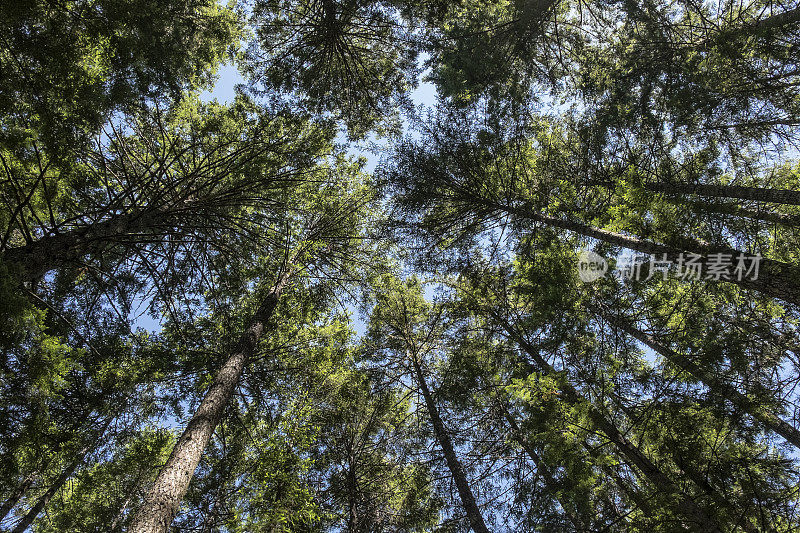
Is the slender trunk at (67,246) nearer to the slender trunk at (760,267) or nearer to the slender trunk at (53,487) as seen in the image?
the slender trunk at (53,487)

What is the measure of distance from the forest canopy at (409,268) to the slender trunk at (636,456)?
5 cm

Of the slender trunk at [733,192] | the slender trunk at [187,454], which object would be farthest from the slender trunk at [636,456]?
the slender trunk at [187,454]

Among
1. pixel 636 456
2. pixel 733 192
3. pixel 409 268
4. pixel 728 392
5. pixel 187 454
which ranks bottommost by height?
pixel 636 456

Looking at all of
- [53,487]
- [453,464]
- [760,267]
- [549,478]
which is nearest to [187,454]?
[453,464]

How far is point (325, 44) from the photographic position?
8898 millimetres

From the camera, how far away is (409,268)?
33.4 feet

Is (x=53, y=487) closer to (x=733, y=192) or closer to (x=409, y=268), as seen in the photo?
(x=409, y=268)

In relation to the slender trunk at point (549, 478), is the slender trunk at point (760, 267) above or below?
above

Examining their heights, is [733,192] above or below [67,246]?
above

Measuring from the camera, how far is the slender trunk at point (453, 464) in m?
7.29

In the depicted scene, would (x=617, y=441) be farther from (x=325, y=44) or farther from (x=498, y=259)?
(x=325, y=44)

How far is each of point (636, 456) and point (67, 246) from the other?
8121mm

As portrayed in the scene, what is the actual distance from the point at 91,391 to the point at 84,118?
19.3 feet

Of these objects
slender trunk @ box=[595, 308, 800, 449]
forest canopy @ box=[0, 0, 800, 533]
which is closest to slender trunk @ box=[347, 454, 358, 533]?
forest canopy @ box=[0, 0, 800, 533]
